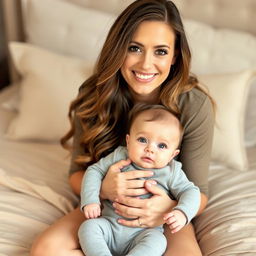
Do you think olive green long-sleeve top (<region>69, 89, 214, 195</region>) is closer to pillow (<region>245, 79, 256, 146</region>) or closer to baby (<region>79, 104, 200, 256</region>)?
baby (<region>79, 104, 200, 256</region>)

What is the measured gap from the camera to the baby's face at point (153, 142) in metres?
1.39

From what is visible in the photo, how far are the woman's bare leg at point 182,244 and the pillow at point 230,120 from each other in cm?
51

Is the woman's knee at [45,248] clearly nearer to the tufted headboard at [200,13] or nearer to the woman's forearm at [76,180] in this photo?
the woman's forearm at [76,180]

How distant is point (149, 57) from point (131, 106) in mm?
A: 273

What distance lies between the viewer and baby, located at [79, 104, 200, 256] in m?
1.33

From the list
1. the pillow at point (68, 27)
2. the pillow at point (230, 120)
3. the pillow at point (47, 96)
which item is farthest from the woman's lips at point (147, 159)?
the pillow at point (68, 27)

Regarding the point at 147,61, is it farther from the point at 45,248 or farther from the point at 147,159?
the point at 45,248

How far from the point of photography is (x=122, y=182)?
1458mm

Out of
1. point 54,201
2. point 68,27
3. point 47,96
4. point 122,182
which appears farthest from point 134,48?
point 68,27

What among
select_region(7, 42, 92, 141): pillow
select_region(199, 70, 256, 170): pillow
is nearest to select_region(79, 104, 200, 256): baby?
select_region(199, 70, 256, 170): pillow

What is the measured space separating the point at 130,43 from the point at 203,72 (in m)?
0.76

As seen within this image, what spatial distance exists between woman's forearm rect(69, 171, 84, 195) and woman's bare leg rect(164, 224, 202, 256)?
36 cm

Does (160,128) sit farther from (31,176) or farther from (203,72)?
(203,72)

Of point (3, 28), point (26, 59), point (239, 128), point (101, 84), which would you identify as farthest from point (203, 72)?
point (3, 28)
